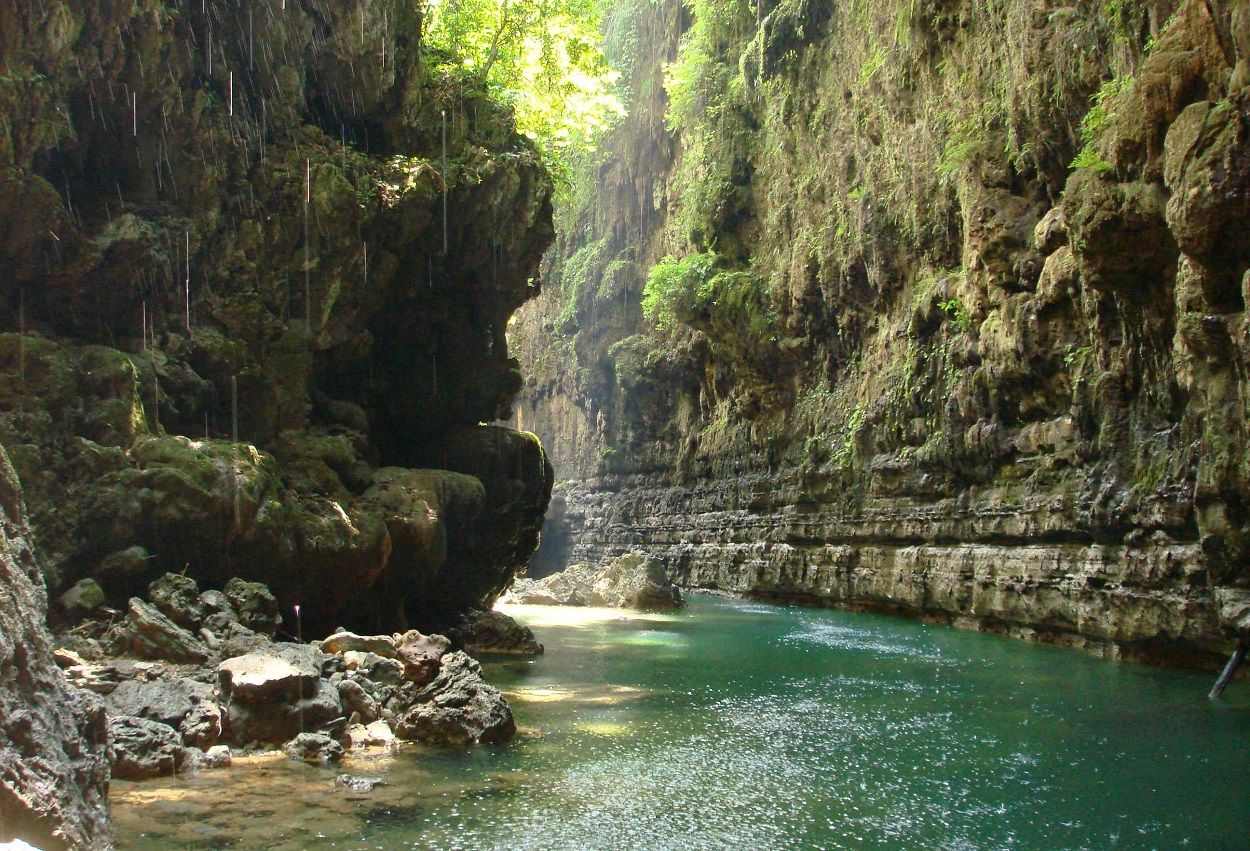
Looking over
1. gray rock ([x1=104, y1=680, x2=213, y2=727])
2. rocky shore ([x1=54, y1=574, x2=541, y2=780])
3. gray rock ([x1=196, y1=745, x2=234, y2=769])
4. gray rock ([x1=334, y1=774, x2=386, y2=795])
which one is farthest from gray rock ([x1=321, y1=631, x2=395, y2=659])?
gray rock ([x1=334, y1=774, x2=386, y2=795])

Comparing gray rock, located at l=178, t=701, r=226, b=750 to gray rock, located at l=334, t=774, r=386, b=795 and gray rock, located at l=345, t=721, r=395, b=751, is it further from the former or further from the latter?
gray rock, located at l=334, t=774, r=386, b=795

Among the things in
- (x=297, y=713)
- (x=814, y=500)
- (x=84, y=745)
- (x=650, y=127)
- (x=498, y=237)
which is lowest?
(x=297, y=713)

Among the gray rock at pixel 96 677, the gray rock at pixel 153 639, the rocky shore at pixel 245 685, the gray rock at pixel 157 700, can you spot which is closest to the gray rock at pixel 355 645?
the rocky shore at pixel 245 685

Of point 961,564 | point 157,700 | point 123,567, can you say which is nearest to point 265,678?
point 157,700

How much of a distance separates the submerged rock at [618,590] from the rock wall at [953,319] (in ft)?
14.2

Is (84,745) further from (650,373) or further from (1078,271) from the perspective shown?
(650,373)

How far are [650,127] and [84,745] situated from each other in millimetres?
42650

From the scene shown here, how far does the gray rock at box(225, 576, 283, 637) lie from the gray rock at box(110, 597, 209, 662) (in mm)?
1157

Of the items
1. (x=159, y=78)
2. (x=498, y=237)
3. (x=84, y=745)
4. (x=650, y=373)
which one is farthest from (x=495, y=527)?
(x=650, y=373)

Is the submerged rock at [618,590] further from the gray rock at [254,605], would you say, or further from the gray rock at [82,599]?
the gray rock at [82,599]

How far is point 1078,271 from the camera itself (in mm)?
15070

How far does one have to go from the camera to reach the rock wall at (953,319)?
36.5 ft

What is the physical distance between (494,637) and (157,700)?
8165 millimetres

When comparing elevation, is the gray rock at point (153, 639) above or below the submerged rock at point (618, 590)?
above
